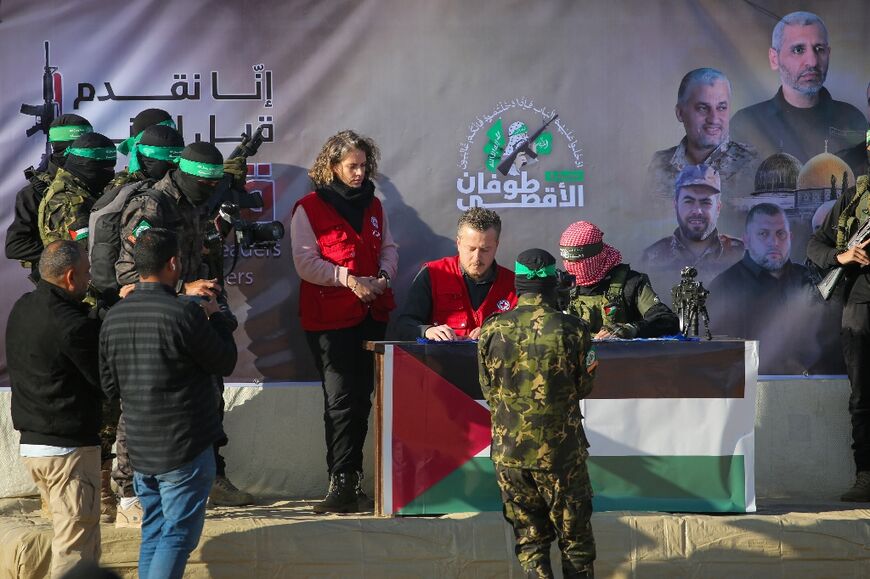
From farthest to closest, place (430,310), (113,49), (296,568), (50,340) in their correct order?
(113,49) → (430,310) → (296,568) → (50,340)

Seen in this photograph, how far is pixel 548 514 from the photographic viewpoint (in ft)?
17.3

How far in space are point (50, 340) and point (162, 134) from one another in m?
1.43

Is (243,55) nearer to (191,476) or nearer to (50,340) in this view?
(50,340)

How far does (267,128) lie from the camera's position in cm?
731

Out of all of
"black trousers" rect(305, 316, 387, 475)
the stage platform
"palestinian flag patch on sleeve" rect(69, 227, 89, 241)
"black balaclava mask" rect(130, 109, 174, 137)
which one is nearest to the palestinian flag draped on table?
the stage platform

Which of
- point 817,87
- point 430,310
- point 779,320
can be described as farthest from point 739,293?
point 430,310

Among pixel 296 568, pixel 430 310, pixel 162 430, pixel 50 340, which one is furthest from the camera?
pixel 430 310

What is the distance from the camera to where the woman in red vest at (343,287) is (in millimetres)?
6715

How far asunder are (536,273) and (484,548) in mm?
1669

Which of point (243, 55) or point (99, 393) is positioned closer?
point (99, 393)

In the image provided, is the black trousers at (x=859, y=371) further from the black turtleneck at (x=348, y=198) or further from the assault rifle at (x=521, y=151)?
the black turtleneck at (x=348, y=198)

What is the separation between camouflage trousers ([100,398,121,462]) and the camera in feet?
21.1

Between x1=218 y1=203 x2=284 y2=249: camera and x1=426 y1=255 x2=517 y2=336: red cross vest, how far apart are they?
896 millimetres

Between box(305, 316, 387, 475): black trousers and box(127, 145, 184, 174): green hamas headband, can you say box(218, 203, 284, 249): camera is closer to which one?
box(127, 145, 184, 174): green hamas headband
